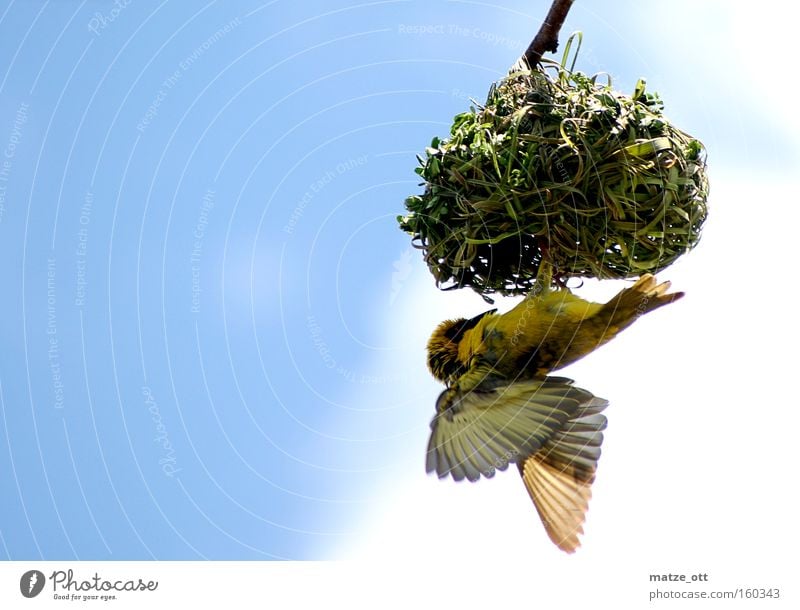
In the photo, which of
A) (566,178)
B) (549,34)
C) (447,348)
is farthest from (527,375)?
(549,34)

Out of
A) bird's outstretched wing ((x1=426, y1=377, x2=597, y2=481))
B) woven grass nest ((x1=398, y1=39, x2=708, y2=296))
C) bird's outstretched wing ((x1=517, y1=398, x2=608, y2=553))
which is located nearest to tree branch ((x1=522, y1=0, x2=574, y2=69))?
woven grass nest ((x1=398, y1=39, x2=708, y2=296))

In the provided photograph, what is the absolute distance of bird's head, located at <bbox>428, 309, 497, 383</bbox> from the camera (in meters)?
2.43

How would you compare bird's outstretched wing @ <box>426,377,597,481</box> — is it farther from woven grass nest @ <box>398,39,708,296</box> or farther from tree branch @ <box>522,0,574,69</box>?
tree branch @ <box>522,0,574,69</box>

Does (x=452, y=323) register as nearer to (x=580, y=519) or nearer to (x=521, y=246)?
(x=521, y=246)

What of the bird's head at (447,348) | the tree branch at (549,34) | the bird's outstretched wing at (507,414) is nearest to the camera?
the tree branch at (549,34)

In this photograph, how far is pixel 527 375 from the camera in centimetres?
238

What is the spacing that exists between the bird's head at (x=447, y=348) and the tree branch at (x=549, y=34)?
62 centimetres

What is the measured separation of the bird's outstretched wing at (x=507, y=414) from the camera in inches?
91.4

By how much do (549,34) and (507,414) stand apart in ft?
2.84

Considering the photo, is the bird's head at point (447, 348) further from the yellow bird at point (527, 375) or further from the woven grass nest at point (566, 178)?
the woven grass nest at point (566, 178)

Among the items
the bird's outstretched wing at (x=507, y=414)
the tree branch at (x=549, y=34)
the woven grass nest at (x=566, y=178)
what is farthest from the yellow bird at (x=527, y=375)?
the tree branch at (x=549, y=34)

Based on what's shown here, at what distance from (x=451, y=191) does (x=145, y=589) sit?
1.19 metres

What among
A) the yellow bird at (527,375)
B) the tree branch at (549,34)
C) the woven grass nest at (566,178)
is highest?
the tree branch at (549,34)

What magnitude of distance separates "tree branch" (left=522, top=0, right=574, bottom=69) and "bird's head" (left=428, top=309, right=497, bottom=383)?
62 cm
